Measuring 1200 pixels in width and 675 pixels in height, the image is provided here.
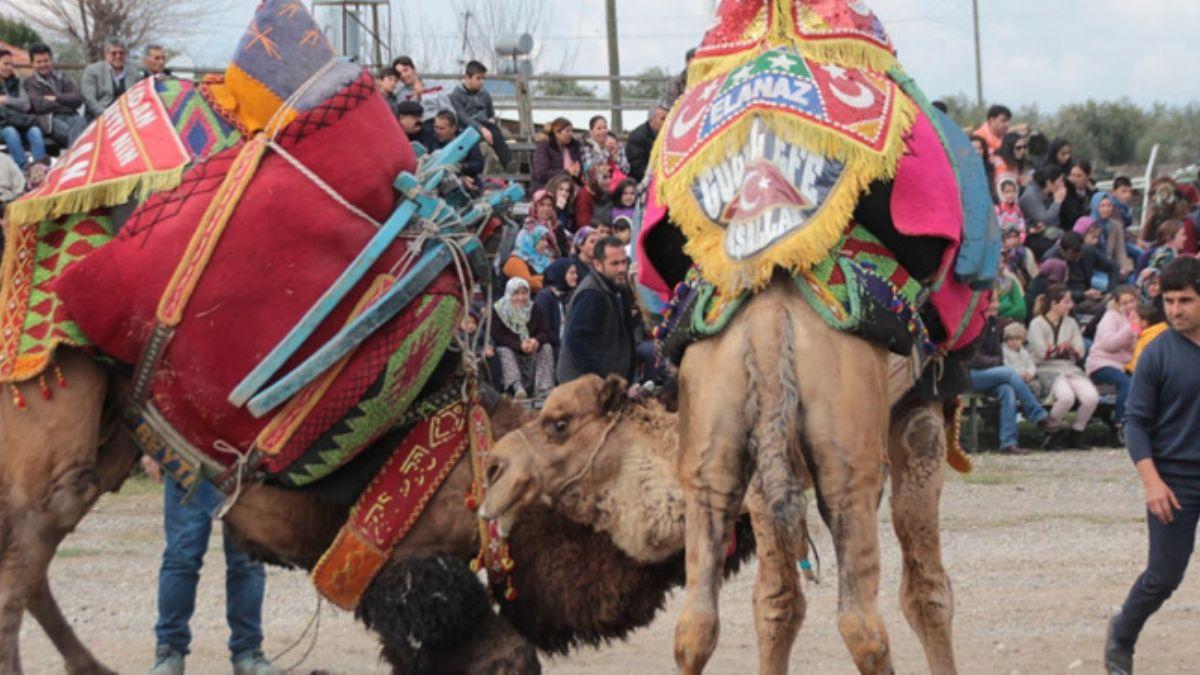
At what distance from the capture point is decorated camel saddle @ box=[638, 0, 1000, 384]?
5012mm

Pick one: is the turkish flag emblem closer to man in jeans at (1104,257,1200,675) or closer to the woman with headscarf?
man in jeans at (1104,257,1200,675)

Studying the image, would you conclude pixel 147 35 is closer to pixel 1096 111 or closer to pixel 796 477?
pixel 1096 111

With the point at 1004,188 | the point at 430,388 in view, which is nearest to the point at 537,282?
the point at 1004,188

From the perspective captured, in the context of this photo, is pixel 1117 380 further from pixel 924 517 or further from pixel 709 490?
pixel 709 490

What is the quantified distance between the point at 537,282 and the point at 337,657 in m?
6.45

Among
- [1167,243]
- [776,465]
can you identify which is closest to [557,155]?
[1167,243]

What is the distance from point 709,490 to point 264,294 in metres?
1.69

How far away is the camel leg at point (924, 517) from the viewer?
623 cm

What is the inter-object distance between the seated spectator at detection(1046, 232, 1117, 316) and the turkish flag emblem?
12308 millimetres

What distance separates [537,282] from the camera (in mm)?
13656

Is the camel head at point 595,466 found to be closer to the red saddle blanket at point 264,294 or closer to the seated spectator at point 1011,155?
the red saddle blanket at point 264,294

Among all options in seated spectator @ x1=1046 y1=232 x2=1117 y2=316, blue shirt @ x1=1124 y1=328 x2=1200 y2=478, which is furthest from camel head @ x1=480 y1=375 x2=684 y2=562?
seated spectator @ x1=1046 y1=232 x2=1117 y2=316

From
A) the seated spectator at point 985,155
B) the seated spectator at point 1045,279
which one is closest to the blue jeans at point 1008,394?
the seated spectator at point 1045,279

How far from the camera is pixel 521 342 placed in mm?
12523
